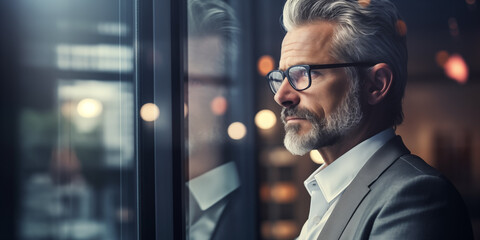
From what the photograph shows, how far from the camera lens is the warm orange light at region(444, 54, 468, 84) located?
1198 millimetres

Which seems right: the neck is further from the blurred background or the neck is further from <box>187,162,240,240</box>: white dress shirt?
<box>187,162,240,240</box>: white dress shirt

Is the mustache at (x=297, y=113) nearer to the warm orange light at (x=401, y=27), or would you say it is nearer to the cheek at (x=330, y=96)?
the cheek at (x=330, y=96)

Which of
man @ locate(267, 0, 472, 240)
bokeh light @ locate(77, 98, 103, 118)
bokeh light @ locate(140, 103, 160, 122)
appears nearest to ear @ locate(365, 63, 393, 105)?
man @ locate(267, 0, 472, 240)

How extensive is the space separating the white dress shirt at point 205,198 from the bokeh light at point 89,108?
0.40 m

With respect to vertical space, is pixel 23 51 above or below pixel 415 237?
above

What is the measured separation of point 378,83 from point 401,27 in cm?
A: 20

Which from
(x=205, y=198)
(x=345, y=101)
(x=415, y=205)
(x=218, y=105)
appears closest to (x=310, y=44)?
(x=345, y=101)

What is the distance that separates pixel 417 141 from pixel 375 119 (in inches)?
5.8

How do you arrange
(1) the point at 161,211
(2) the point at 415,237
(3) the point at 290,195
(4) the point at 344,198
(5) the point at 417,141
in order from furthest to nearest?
(1) the point at 161,211, (3) the point at 290,195, (5) the point at 417,141, (4) the point at 344,198, (2) the point at 415,237

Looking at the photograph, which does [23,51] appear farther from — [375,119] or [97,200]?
[375,119]

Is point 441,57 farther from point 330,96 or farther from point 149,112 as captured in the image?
point 149,112

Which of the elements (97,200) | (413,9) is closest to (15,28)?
(97,200)

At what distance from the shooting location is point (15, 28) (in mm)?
1184

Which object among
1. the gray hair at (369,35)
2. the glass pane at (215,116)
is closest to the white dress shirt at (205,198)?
the glass pane at (215,116)
